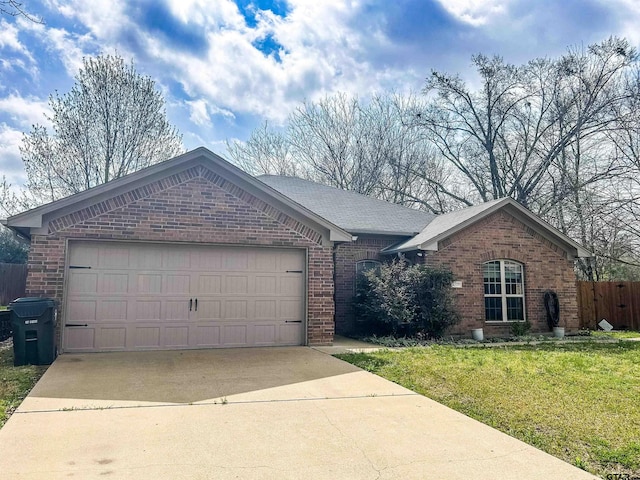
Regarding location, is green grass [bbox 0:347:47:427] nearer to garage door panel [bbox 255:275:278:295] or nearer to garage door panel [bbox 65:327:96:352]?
garage door panel [bbox 65:327:96:352]

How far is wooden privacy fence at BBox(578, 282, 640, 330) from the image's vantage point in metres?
16.6

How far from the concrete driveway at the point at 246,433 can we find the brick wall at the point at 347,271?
6.25 meters

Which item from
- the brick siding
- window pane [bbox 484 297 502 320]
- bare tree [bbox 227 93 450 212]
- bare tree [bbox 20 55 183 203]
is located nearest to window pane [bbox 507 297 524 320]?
the brick siding

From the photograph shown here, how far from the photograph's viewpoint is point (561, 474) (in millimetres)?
3521

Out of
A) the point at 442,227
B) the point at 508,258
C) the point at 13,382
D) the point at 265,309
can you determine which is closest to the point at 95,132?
the point at 265,309

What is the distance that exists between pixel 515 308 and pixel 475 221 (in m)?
2.94

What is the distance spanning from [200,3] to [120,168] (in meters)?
14.6

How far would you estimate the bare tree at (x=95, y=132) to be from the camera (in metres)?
20.1

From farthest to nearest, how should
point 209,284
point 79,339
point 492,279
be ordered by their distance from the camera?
point 492,279 → point 209,284 → point 79,339

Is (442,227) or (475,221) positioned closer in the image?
(475,221)

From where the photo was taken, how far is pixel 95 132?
20.6 m

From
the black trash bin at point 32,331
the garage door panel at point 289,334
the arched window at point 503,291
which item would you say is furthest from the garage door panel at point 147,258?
the arched window at point 503,291

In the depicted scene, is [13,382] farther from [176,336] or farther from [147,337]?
[176,336]

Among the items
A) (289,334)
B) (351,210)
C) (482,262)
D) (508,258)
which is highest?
(351,210)
